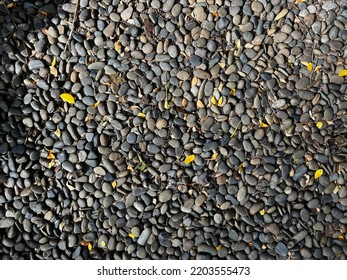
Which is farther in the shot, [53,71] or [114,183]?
[53,71]

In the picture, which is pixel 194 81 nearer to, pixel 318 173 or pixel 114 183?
pixel 114 183

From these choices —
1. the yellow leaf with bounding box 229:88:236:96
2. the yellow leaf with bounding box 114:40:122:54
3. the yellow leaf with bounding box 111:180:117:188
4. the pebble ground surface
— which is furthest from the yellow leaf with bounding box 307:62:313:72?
the yellow leaf with bounding box 111:180:117:188

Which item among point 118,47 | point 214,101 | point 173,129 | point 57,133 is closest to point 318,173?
point 214,101

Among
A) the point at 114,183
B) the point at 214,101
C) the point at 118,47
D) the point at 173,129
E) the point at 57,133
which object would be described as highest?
the point at 118,47

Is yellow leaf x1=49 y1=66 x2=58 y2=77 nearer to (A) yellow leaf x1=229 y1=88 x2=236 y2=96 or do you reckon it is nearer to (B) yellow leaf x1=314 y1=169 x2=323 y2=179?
(A) yellow leaf x1=229 y1=88 x2=236 y2=96

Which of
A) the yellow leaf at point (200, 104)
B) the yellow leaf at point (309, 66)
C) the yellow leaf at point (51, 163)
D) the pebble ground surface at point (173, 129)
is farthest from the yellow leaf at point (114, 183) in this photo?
the yellow leaf at point (309, 66)

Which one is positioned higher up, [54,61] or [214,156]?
[54,61]

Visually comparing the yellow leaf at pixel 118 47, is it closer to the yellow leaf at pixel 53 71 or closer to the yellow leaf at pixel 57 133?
the yellow leaf at pixel 53 71

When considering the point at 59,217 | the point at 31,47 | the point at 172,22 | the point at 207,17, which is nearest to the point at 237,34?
the point at 207,17

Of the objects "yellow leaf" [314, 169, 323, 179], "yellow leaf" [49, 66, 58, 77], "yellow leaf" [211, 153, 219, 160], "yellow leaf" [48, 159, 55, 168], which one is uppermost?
"yellow leaf" [49, 66, 58, 77]
